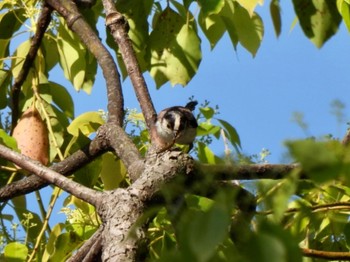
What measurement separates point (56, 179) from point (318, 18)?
2.25 ft

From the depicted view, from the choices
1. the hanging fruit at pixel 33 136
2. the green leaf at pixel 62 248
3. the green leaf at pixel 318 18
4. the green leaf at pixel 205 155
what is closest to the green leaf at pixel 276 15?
the green leaf at pixel 318 18

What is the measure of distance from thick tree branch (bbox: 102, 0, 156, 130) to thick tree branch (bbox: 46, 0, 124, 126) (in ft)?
0.14

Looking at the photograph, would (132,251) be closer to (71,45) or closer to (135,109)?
(135,109)

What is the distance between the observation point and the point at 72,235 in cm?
163

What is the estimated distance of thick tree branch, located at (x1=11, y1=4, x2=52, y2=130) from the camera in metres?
2.12

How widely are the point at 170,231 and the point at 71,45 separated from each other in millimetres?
1044

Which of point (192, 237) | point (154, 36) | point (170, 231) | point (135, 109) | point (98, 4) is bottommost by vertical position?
point (170, 231)

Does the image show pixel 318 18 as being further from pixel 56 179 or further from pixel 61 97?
pixel 61 97

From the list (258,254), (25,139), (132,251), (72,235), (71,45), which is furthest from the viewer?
(71,45)

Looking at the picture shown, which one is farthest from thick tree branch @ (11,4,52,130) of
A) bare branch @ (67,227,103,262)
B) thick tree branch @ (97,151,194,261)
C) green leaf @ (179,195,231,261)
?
green leaf @ (179,195,231,261)

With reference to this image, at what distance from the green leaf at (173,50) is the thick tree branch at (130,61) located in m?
0.29

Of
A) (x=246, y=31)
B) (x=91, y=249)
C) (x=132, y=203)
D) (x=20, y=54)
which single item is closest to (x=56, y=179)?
(x=91, y=249)

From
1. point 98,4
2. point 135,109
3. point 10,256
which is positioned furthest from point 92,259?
point 98,4

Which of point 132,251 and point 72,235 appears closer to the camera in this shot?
point 132,251
